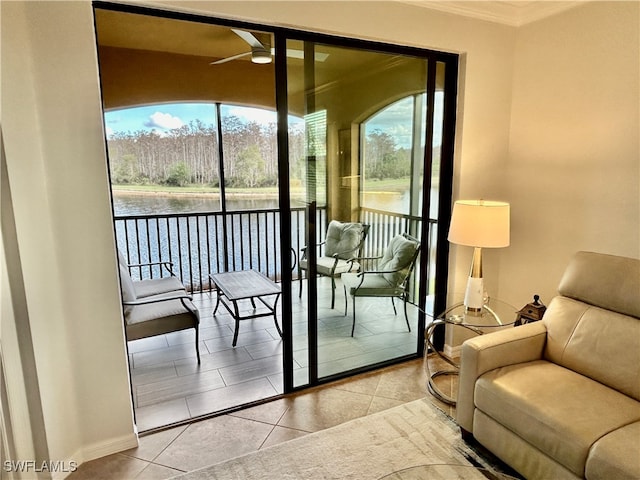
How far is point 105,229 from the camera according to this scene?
1.98 m

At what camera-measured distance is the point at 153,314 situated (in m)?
2.96

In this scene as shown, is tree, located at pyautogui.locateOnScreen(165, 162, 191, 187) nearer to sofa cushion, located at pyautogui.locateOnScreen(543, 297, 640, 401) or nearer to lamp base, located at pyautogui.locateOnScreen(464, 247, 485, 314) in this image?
lamp base, located at pyautogui.locateOnScreen(464, 247, 485, 314)

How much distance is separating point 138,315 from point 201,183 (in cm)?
249

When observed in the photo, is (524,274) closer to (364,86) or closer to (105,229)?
(364,86)

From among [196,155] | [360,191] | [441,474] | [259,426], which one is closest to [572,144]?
[360,191]

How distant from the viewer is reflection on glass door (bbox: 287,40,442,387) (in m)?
2.53

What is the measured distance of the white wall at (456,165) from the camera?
1.76 meters

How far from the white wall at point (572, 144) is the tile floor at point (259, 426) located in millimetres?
1269

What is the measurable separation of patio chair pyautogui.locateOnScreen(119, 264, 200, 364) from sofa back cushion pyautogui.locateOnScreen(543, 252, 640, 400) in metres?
2.46

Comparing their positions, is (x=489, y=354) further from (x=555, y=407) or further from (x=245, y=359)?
(x=245, y=359)

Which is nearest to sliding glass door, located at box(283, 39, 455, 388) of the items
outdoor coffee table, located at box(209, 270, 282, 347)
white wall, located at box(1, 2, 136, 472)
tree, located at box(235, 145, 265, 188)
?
outdoor coffee table, located at box(209, 270, 282, 347)

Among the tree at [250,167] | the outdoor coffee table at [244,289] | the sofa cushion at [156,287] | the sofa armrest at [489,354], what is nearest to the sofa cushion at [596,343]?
the sofa armrest at [489,354]

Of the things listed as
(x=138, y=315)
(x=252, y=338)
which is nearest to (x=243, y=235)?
(x=252, y=338)

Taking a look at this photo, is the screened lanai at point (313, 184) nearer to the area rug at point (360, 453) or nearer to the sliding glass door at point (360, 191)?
the sliding glass door at point (360, 191)
